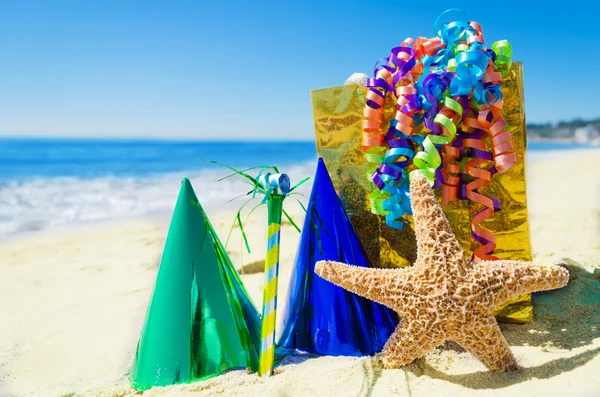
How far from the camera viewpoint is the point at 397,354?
238 cm

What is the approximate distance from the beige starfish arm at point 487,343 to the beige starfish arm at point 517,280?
0.10 meters

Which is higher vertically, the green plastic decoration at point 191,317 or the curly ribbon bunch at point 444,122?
the curly ribbon bunch at point 444,122

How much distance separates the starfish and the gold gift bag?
0.61m

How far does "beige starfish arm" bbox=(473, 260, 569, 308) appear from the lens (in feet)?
7.40

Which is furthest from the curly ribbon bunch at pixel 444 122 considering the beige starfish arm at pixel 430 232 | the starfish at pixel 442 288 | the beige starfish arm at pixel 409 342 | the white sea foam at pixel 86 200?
the white sea foam at pixel 86 200

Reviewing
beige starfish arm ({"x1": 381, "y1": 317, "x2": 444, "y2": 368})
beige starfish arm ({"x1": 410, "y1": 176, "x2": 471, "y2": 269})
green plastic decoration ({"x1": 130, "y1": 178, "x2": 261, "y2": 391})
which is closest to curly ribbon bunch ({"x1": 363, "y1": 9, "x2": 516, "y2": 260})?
beige starfish arm ({"x1": 410, "y1": 176, "x2": 471, "y2": 269})

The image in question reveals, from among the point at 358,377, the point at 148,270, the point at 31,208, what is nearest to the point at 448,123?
the point at 358,377

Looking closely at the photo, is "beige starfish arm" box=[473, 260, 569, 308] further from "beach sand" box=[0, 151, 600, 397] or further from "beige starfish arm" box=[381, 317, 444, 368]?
"beach sand" box=[0, 151, 600, 397]

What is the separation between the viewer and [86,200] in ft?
38.3

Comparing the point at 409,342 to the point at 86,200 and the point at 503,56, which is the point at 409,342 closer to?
the point at 503,56

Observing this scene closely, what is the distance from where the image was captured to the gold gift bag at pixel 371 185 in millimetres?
2811

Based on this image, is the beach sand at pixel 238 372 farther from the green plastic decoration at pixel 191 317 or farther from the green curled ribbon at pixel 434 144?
the green curled ribbon at pixel 434 144

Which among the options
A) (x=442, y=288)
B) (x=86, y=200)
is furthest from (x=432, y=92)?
(x=86, y=200)

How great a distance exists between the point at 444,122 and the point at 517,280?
838 mm
